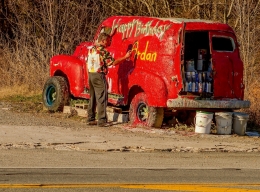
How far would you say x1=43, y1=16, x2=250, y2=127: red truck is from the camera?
53.4 feet

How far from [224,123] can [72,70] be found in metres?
4.13

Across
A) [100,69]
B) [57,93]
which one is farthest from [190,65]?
[57,93]

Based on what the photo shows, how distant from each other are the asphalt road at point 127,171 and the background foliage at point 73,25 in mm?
7433

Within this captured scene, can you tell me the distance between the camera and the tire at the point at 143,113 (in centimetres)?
1659

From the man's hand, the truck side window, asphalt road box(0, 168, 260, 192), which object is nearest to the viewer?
asphalt road box(0, 168, 260, 192)

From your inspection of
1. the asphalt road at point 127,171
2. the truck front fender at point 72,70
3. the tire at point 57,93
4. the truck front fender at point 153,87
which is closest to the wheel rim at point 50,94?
the tire at point 57,93

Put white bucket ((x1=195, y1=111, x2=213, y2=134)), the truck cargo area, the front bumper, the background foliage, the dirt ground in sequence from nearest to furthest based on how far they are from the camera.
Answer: the dirt ground
the front bumper
white bucket ((x1=195, y1=111, x2=213, y2=134))
the truck cargo area
the background foliage

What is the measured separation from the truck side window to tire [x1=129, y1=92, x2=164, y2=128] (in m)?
1.66

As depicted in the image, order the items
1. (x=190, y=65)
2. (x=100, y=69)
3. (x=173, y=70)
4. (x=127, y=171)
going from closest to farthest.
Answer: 1. (x=127, y=171)
2. (x=173, y=70)
3. (x=190, y=65)
4. (x=100, y=69)

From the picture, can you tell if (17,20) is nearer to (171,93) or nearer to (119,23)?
(119,23)

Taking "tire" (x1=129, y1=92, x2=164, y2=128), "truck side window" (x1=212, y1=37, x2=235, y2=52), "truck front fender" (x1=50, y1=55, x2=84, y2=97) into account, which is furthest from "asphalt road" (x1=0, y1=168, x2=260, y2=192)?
"truck front fender" (x1=50, y1=55, x2=84, y2=97)

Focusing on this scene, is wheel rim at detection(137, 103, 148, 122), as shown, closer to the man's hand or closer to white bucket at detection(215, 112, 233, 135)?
the man's hand

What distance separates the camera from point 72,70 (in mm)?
18969

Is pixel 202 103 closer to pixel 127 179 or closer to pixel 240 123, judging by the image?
pixel 240 123
